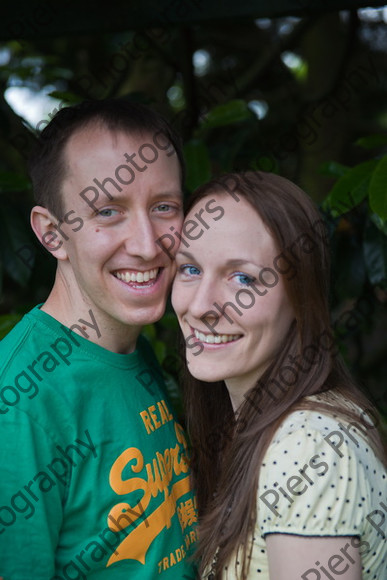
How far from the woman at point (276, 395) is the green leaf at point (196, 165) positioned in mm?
517

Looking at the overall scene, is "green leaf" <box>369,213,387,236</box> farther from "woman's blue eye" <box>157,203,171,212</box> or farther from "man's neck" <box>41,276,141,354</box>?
"man's neck" <box>41,276,141,354</box>

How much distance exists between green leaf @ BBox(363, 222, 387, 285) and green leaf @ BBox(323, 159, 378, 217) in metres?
0.21

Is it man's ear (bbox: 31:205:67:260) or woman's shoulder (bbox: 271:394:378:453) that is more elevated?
man's ear (bbox: 31:205:67:260)

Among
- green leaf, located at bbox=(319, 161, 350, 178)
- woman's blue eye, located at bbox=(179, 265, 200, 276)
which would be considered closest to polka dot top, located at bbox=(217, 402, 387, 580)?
woman's blue eye, located at bbox=(179, 265, 200, 276)

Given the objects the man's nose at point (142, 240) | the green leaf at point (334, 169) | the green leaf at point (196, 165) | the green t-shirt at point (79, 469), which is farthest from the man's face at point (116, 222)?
the green leaf at point (334, 169)

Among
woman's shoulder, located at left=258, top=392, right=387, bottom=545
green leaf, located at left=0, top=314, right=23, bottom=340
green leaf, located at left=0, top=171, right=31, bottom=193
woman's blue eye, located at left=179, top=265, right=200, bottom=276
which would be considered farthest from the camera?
green leaf, located at left=0, top=171, right=31, bottom=193

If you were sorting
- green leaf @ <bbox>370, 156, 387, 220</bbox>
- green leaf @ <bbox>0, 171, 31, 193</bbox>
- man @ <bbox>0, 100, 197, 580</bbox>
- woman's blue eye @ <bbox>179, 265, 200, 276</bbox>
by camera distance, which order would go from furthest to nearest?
green leaf @ <bbox>0, 171, 31, 193</bbox>, green leaf @ <bbox>370, 156, 387, 220</bbox>, woman's blue eye @ <bbox>179, 265, 200, 276</bbox>, man @ <bbox>0, 100, 197, 580</bbox>

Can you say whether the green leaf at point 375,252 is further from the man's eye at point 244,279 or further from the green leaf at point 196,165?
the man's eye at point 244,279

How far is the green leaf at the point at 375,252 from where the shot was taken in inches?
87.1

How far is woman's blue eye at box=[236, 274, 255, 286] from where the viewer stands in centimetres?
161

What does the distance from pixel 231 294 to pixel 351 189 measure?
62 cm

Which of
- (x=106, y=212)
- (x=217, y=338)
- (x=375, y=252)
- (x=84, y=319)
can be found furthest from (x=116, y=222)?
(x=375, y=252)

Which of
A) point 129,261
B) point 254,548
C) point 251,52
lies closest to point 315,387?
point 254,548

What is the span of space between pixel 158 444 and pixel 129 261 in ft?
1.42
